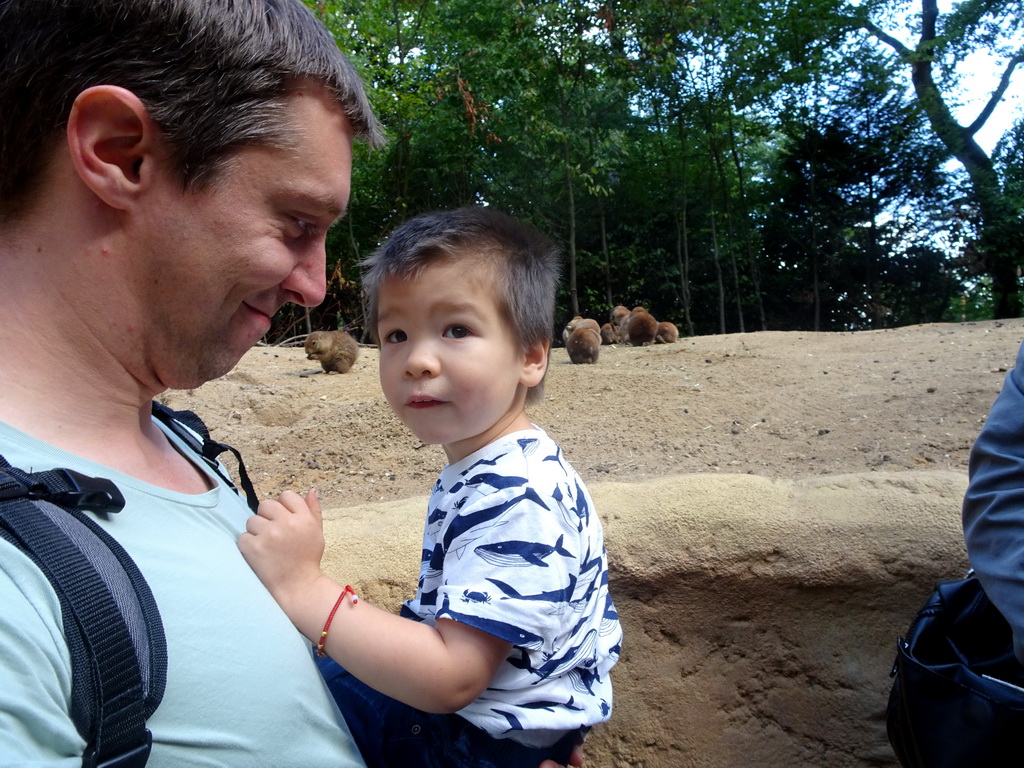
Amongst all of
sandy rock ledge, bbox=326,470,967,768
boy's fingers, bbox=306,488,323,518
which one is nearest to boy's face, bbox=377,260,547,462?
boy's fingers, bbox=306,488,323,518

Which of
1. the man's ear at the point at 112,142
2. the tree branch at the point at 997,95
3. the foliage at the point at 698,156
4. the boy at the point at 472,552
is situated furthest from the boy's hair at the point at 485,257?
the tree branch at the point at 997,95

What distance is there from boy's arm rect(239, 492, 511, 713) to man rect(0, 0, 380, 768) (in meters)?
0.08

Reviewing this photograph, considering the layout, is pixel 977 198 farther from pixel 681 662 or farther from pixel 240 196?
pixel 240 196

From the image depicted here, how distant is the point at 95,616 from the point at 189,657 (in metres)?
0.16

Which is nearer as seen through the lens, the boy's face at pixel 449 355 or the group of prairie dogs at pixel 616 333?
the boy's face at pixel 449 355

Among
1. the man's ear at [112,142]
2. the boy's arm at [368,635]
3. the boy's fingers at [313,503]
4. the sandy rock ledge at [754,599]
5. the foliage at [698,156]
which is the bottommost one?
the sandy rock ledge at [754,599]

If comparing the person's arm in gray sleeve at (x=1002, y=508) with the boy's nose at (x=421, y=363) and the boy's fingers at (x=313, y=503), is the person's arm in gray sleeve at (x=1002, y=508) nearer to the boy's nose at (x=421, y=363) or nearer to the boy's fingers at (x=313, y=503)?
the boy's nose at (x=421, y=363)

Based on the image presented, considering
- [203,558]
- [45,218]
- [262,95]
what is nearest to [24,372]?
[45,218]

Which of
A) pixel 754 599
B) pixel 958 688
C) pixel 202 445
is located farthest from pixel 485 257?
pixel 754 599

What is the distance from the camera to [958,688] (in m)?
1.36

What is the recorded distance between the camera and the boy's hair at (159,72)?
933 millimetres

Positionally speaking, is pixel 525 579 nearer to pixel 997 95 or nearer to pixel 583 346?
pixel 583 346

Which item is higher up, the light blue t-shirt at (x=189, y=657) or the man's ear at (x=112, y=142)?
the man's ear at (x=112, y=142)

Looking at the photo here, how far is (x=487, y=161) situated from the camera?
44.2 ft
